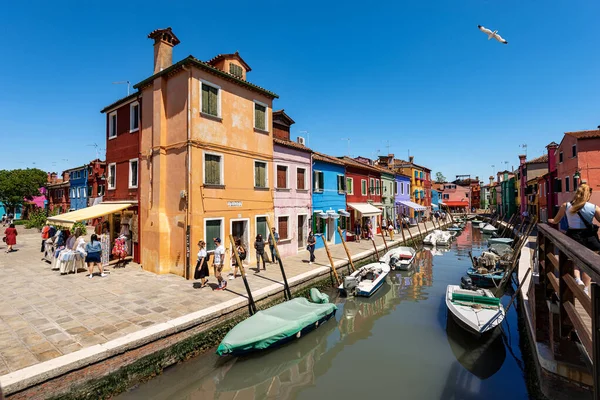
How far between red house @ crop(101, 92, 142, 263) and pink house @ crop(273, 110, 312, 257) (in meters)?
6.99

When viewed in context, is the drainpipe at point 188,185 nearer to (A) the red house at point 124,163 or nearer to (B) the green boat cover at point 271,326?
(A) the red house at point 124,163

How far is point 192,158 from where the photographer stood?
1259 centimetres

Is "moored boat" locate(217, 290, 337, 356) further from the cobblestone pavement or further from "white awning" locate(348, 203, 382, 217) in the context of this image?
"white awning" locate(348, 203, 382, 217)

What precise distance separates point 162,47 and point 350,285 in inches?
550

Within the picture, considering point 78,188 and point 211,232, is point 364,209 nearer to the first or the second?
point 211,232

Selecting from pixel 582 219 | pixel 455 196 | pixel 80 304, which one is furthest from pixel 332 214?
pixel 455 196

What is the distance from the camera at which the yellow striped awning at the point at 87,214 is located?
1311 centimetres

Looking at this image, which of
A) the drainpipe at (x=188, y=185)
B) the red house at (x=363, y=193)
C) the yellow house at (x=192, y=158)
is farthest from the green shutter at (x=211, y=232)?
the red house at (x=363, y=193)

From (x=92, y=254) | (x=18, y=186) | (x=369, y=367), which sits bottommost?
(x=369, y=367)

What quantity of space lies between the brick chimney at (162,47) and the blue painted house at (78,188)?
30.8 meters

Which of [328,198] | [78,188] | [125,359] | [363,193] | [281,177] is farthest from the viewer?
[78,188]

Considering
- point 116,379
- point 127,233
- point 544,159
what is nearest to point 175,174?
point 127,233

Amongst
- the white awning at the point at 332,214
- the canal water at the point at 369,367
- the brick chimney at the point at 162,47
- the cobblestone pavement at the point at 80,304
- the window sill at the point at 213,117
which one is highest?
the brick chimney at the point at 162,47

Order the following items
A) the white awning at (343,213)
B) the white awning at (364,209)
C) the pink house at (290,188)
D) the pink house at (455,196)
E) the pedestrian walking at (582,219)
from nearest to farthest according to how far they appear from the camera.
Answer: the pedestrian walking at (582,219) < the pink house at (290,188) < the white awning at (343,213) < the white awning at (364,209) < the pink house at (455,196)
